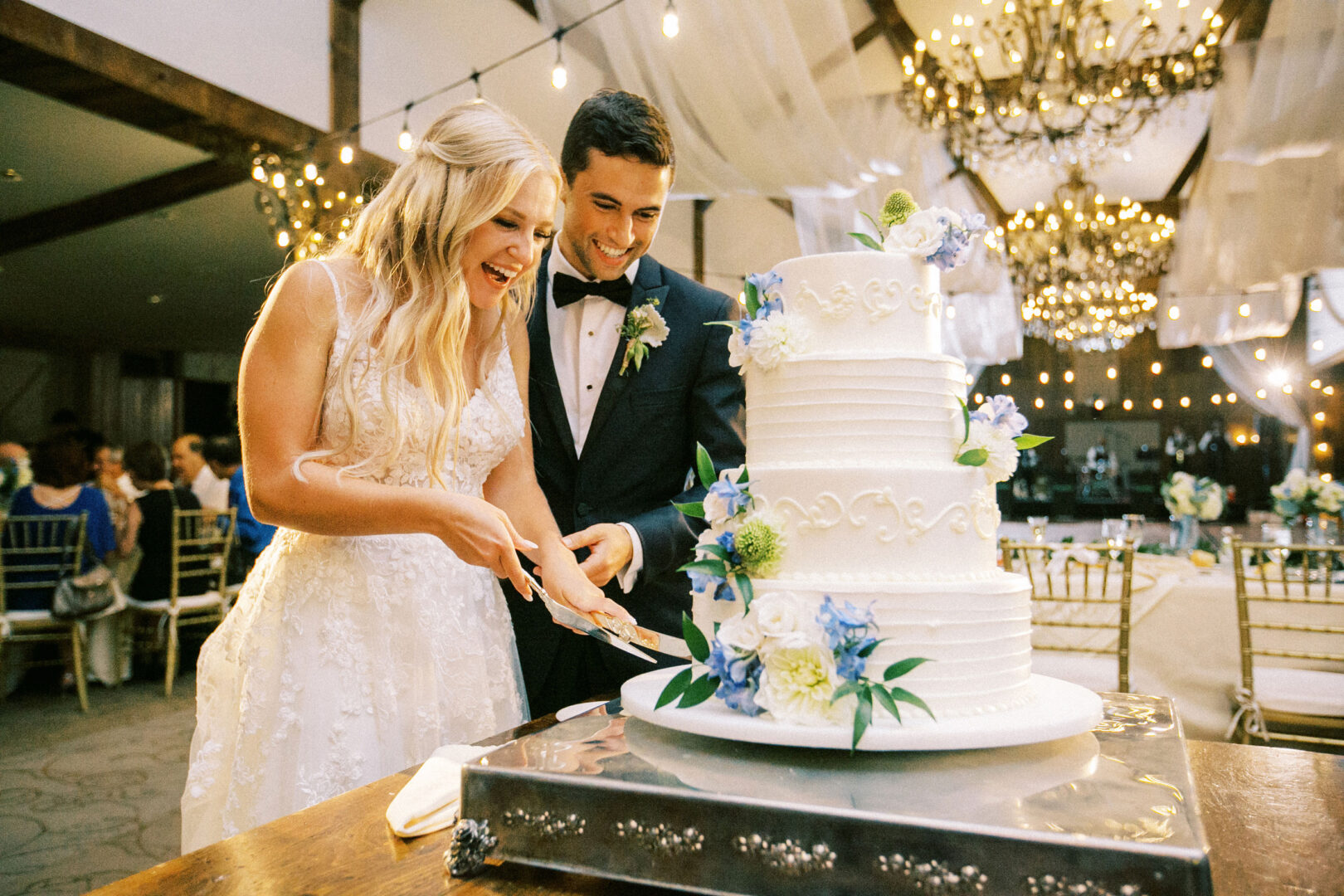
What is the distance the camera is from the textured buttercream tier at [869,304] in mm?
1380

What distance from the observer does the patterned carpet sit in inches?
135

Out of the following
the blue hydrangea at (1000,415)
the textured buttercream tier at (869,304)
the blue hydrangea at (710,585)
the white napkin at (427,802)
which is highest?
the textured buttercream tier at (869,304)

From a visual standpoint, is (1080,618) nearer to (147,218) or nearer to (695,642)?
(695,642)

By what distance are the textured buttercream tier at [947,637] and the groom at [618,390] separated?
742 millimetres

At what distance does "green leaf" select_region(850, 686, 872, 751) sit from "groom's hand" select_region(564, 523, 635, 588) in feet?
2.46

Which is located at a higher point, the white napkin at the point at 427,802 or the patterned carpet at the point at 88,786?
the white napkin at the point at 427,802

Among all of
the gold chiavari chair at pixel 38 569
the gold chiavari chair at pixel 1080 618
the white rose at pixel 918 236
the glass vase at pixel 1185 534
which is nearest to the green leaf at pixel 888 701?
the white rose at pixel 918 236

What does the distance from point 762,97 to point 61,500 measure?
5.68 meters

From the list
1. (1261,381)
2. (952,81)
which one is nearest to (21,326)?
(952,81)

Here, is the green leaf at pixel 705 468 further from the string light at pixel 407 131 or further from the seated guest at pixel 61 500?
the seated guest at pixel 61 500

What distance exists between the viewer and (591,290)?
2.09 meters

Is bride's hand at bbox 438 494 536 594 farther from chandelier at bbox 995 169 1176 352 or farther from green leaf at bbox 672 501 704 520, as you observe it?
chandelier at bbox 995 169 1176 352

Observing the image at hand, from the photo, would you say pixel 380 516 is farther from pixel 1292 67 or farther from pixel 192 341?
pixel 192 341

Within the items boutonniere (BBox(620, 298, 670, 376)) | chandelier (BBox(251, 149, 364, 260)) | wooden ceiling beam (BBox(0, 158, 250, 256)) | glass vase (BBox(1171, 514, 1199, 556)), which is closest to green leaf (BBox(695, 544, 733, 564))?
boutonniere (BBox(620, 298, 670, 376))
